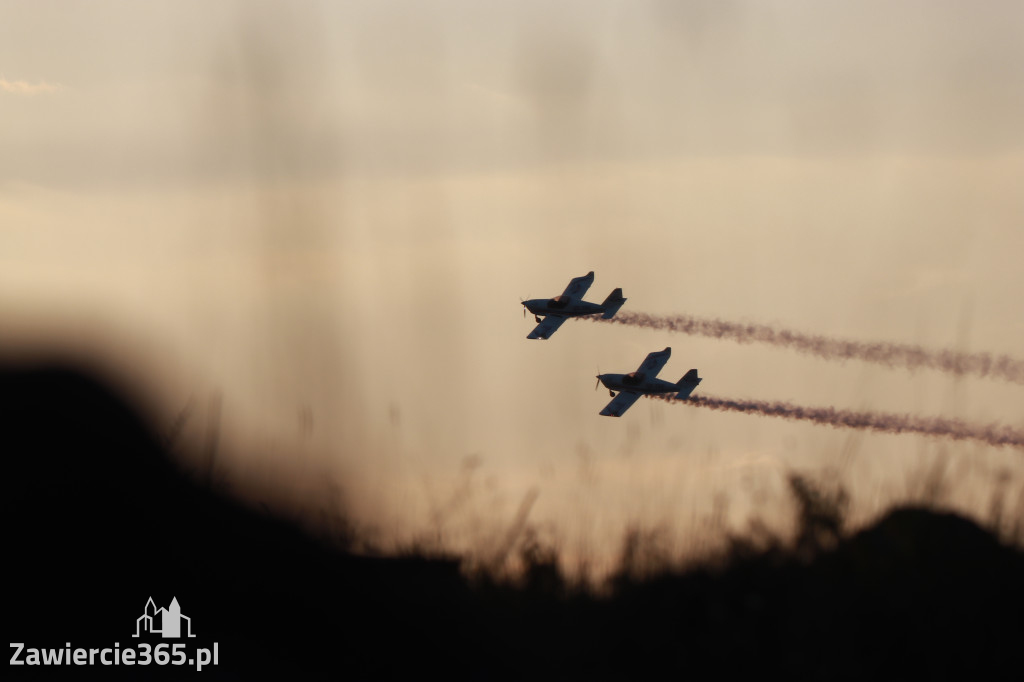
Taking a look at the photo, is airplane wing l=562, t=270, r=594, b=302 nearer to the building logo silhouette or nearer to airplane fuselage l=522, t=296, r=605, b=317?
airplane fuselage l=522, t=296, r=605, b=317

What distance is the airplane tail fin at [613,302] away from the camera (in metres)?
70.8

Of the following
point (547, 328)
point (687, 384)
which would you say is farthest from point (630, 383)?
point (547, 328)

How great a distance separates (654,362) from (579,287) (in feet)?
26.4

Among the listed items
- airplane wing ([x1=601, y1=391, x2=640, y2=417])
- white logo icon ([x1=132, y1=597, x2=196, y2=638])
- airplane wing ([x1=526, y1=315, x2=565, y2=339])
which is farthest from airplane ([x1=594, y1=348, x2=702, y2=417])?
white logo icon ([x1=132, y1=597, x2=196, y2=638])

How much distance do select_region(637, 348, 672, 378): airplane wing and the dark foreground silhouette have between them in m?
52.9

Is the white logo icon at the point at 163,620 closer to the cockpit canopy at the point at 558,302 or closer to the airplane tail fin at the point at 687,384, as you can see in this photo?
the cockpit canopy at the point at 558,302

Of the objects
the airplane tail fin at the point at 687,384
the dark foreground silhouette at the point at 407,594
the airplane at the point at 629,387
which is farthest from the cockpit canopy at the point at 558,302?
the dark foreground silhouette at the point at 407,594

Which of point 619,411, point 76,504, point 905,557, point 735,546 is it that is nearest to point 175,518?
point 76,504

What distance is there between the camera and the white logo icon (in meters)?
9.55

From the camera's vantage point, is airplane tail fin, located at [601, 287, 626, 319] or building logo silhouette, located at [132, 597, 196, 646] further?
airplane tail fin, located at [601, 287, 626, 319]

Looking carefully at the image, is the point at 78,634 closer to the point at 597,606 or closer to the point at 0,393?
the point at 0,393

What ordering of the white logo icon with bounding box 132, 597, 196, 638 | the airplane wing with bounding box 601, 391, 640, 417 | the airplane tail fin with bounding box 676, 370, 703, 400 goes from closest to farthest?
Result: the white logo icon with bounding box 132, 597, 196, 638
the airplane wing with bounding box 601, 391, 640, 417
the airplane tail fin with bounding box 676, 370, 703, 400

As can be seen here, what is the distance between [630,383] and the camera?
6825 cm

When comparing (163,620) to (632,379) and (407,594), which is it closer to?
(407,594)
